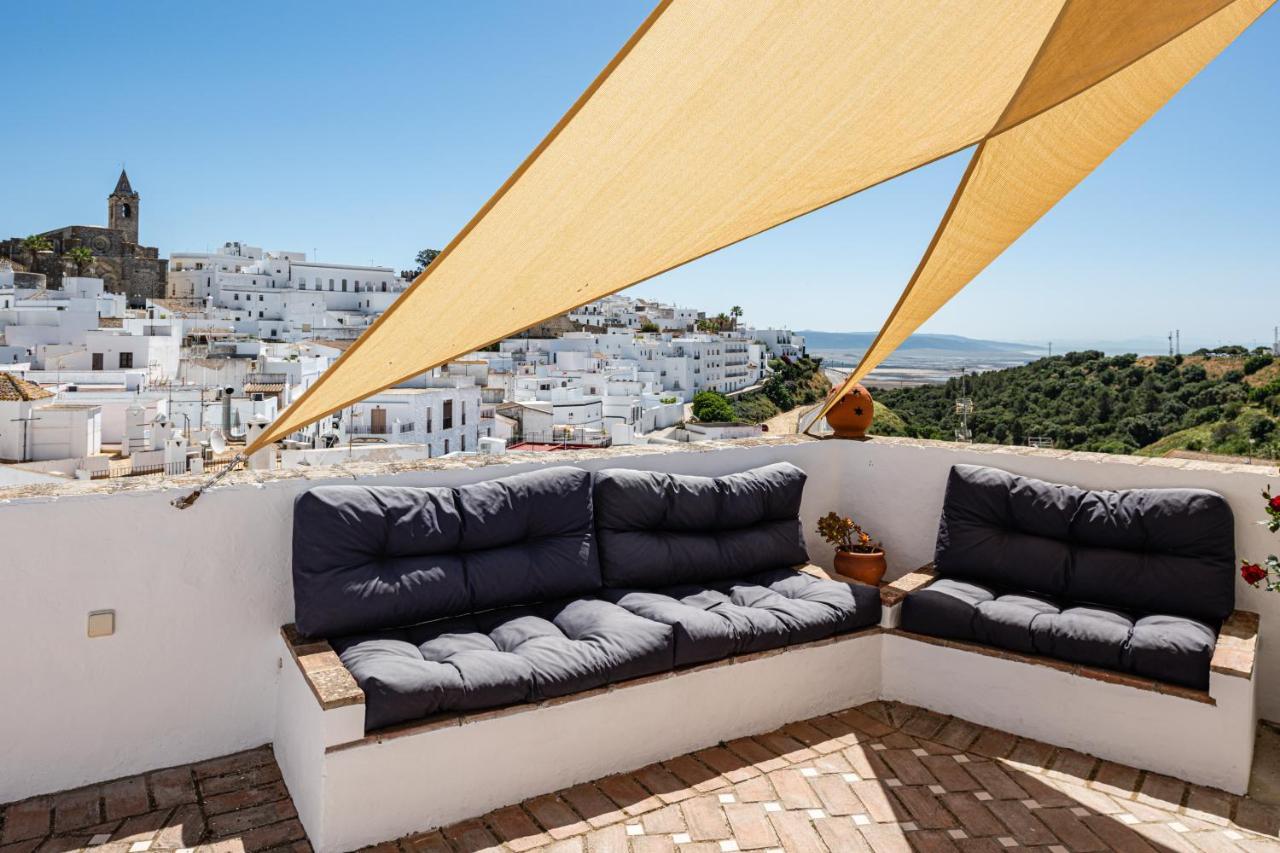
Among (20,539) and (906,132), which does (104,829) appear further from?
(906,132)

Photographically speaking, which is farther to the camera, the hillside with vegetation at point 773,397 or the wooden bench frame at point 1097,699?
the hillside with vegetation at point 773,397

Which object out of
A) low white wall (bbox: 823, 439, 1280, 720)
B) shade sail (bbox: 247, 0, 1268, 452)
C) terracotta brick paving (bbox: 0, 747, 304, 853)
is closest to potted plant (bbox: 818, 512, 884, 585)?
low white wall (bbox: 823, 439, 1280, 720)

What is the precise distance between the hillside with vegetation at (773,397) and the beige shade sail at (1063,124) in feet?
128

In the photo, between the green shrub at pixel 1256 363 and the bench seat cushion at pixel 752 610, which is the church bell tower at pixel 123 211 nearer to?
the green shrub at pixel 1256 363

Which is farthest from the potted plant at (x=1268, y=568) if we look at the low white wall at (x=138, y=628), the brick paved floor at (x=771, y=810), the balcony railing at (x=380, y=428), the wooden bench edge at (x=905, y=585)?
the balcony railing at (x=380, y=428)

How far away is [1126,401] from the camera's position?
16.5 meters

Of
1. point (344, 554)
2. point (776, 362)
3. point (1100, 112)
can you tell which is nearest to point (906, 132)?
point (1100, 112)

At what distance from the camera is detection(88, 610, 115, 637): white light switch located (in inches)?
105

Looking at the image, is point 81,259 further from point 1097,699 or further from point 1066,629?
point 1097,699

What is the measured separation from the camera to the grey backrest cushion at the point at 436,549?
2748 millimetres

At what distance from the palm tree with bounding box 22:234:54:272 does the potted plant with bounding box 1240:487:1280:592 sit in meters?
65.2

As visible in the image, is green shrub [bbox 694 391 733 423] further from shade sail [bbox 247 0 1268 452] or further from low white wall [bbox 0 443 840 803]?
shade sail [bbox 247 0 1268 452]

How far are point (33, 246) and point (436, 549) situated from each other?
65381 millimetres

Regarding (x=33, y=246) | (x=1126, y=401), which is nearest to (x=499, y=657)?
(x=1126, y=401)
